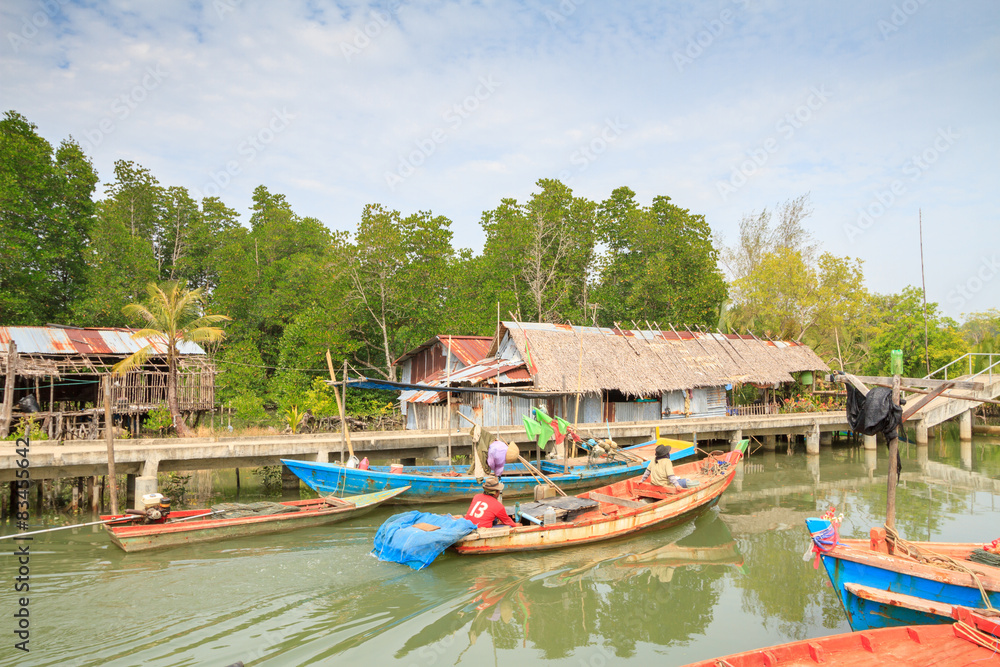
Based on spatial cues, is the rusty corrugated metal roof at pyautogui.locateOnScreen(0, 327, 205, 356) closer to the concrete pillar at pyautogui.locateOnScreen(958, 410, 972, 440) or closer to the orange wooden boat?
the orange wooden boat

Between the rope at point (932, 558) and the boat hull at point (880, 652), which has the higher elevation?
the rope at point (932, 558)

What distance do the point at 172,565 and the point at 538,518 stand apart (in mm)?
5873

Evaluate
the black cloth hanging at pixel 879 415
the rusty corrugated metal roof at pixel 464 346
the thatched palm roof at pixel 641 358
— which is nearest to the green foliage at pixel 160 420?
the rusty corrugated metal roof at pixel 464 346

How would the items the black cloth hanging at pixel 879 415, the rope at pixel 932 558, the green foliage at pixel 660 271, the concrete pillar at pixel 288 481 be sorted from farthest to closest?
the green foliage at pixel 660 271 → the concrete pillar at pixel 288 481 → the black cloth hanging at pixel 879 415 → the rope at pixel 932 558

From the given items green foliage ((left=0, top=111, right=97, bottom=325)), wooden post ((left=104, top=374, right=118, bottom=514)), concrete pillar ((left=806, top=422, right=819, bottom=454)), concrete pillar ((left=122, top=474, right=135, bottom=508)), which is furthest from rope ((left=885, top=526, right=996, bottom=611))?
green foliage ((left=0, top=111, right=97, bottom=325))

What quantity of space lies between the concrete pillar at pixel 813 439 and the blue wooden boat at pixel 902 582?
1532 centimetres

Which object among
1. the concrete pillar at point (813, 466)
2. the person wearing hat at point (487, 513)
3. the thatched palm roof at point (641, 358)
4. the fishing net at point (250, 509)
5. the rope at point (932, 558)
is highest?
the thatched palm roof at point (641, 358)

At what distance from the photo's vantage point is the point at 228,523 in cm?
1026

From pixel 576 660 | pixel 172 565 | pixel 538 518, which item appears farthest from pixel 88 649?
pixel 538 518

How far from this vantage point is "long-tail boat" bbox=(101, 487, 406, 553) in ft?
31.4

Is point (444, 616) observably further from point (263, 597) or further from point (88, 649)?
point (88, 649)

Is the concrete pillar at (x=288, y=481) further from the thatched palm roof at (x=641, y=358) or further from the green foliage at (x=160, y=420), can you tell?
A: the thatched palm roof at (x=641, y=358)

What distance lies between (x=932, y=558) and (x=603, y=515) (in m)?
5.34

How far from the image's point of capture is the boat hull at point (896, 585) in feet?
20.1
